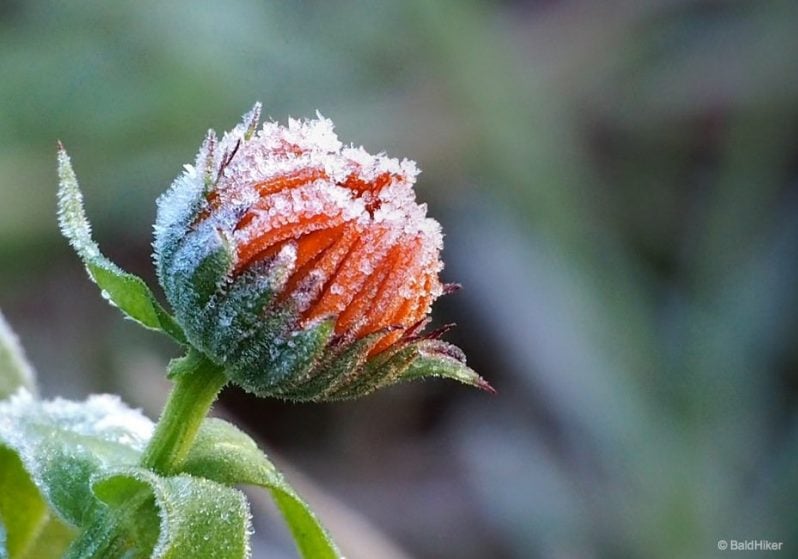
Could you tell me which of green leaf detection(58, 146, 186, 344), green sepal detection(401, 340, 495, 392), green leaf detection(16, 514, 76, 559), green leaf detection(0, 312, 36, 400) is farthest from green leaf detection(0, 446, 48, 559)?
green sepal detection(401, 340, 495, 392)

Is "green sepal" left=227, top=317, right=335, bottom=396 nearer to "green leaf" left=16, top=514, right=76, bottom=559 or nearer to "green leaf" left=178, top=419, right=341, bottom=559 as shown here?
"green leaf" left=178, top=419, right=341, bottom=559

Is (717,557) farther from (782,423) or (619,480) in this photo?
(782,423)

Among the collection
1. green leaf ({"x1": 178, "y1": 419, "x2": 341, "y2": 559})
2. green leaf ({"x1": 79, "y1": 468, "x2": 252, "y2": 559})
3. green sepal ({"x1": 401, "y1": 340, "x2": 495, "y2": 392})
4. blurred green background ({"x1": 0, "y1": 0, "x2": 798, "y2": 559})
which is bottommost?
green leaf ({"x1": 79, "y1": 468, "x2": 252, "y2": 559})

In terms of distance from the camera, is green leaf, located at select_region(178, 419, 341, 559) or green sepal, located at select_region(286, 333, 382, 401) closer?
green sepal, located at select_region(286, 333, 382, 401)

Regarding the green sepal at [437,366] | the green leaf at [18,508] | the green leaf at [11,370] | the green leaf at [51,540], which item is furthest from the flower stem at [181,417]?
the green leaf at [11,370]

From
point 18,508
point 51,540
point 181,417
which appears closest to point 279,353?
point 181,417

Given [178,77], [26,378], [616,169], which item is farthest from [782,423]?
[26,378]

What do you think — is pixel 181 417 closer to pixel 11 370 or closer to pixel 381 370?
pixel 381 370
